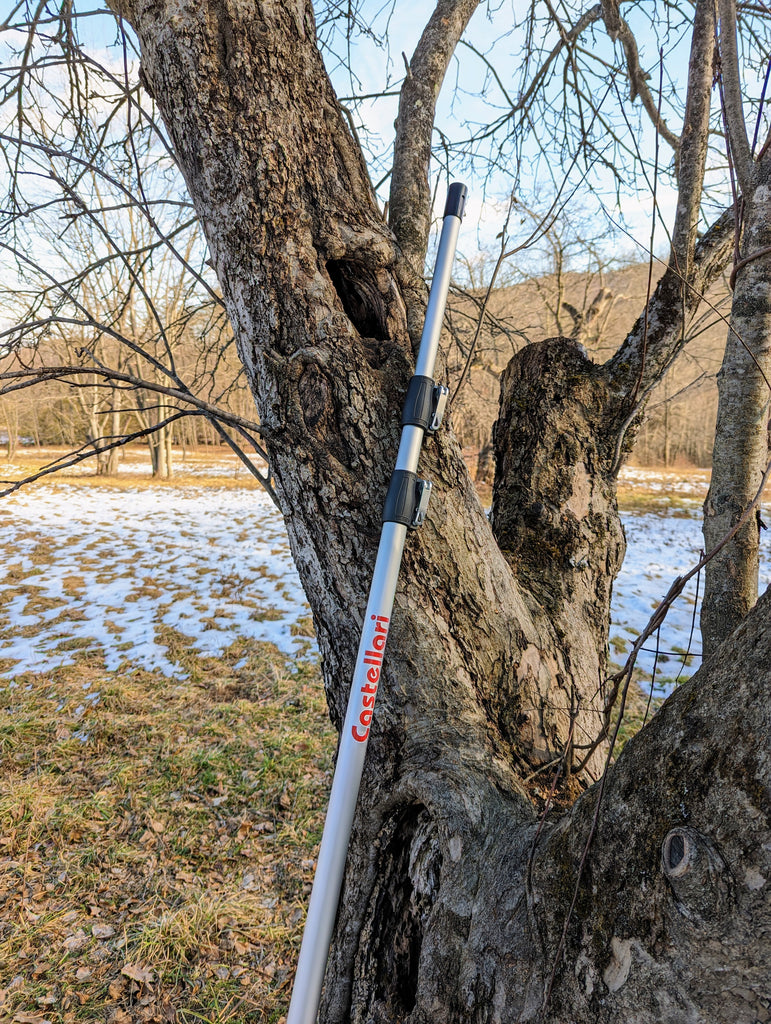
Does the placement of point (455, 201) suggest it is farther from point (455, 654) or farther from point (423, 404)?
point (455, 654)

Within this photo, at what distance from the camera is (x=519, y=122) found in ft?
9.55

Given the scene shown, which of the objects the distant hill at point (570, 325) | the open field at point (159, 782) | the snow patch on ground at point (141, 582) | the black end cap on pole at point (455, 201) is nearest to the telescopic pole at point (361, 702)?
the black end cap on pole at point (455, 201)

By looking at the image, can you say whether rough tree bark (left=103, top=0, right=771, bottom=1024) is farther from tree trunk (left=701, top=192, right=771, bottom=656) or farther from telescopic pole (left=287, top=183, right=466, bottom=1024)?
tree trunk (left=701, top=192, right=771, bottom=656)

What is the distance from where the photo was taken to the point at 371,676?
1090 millimetres

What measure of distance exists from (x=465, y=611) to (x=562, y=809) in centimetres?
45

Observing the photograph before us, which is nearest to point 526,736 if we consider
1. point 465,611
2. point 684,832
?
point 465,611

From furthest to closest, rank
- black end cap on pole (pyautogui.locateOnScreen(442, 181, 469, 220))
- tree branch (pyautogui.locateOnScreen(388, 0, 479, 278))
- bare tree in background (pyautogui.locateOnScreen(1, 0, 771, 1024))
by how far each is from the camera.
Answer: tree branch (pyautogui.locateOnScreen(388, 0, 479, 278)) → black end cap on pole (pyautogui.locateOnScreen(442, 181, 469, 220)) → bare tree in background (pyautogui.locateOnScreen(1, 0, 771, 1024))

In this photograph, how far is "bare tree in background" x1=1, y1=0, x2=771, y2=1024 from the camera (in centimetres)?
71

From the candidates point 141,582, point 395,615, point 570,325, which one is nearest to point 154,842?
point 395,615

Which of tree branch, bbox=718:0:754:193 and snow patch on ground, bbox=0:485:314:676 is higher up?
tree branch, bbox=718:0:754:193

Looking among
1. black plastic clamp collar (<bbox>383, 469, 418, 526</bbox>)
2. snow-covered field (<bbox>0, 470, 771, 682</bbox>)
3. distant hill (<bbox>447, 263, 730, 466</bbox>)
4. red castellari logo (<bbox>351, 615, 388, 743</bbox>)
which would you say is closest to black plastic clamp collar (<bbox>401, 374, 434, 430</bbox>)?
black plastic clamp collar (<bbox>383, 469, 418, 526</bbox>)

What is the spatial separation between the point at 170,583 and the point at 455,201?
6.12m

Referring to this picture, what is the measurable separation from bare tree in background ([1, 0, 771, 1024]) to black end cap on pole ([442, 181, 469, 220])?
0.54 ft

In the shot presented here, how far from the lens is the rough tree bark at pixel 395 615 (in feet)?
2.86
